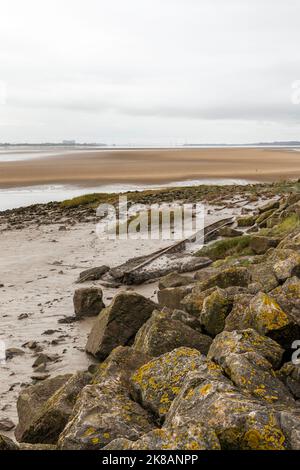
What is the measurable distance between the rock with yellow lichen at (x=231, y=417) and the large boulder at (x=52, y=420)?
5.03 feet

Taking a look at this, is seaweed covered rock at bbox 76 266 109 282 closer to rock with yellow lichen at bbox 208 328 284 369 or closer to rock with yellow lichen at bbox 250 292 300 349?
rock with yellow lichen at bbox 250 292 300 349

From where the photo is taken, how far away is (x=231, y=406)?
4082 mm

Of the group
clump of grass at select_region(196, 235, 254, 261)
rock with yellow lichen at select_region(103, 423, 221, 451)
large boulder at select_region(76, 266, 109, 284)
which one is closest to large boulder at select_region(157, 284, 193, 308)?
large boulder at select_region(76, 266, 109, 284)

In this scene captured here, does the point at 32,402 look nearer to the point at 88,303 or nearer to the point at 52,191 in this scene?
the point at 88,303

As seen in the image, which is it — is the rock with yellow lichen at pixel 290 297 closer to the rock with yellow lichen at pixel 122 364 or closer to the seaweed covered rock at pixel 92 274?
the rock with yellow lichen at pixel 122 364

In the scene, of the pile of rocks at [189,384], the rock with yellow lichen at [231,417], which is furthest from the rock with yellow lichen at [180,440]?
the rock with yellow lichen at [231,417]

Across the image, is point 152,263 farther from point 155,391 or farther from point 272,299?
point 155,391

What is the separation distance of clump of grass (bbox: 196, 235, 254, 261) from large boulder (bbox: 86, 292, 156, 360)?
637cm

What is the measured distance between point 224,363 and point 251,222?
14.4 m

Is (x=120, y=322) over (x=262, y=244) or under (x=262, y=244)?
under

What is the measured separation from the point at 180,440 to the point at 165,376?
4.81 feet

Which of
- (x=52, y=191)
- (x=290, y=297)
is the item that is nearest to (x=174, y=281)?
(x=290, y=297)

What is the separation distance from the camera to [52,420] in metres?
5.42

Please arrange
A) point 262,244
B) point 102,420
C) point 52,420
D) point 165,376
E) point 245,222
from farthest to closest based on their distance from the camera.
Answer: point 245,222
point 262,244
point 52,420
point 165,376
point 102,420
